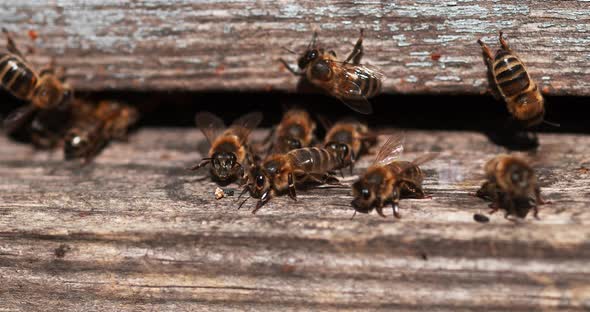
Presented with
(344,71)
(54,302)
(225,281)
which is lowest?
(54,302)

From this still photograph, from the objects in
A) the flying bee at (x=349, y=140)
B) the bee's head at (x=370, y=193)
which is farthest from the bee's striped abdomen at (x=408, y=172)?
the flying bee at (x=349, y=140)

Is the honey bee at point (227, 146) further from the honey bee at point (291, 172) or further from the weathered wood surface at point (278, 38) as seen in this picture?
the weathered wood surface at point (278, 38)

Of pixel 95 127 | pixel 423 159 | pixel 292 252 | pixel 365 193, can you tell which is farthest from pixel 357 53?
pixel 95 127

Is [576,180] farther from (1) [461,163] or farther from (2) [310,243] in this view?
(2) [310,243]

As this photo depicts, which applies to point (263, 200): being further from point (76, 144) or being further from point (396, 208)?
point (76, 144)

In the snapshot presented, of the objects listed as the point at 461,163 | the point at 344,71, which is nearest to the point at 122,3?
the point at 344,71

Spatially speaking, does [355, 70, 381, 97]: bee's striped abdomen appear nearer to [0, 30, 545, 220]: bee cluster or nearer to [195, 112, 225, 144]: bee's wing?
[0, 30, 545, 220]: bee cluster
